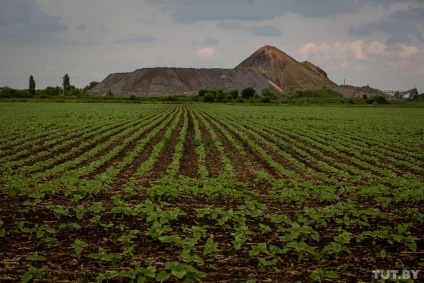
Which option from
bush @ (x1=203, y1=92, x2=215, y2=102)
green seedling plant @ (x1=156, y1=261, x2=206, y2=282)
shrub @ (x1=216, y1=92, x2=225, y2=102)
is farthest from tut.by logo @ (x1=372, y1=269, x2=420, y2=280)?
shrub @ (x1=216, y1=92, x2=225, y2=102)

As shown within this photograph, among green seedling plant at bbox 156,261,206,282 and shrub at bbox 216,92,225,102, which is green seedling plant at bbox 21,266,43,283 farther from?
shrub at bbox 216,92,225,102

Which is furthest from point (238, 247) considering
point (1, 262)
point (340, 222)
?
point (1, 262)

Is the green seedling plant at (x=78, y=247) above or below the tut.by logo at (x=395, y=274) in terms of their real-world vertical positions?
above

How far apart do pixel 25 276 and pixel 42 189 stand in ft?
16.0

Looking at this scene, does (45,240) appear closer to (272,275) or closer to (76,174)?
(272,275)

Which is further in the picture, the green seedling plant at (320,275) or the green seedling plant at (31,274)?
the green seedling plant at (320,275)

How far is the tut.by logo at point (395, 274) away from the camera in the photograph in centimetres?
502

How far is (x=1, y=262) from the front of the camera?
549cm

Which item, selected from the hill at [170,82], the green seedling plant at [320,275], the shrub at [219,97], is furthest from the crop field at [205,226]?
the hill at [170,82]

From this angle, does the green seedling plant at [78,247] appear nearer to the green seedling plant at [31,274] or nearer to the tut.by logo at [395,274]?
the green seedling plant at [31,274]

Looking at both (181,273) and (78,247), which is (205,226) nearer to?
(78,247)

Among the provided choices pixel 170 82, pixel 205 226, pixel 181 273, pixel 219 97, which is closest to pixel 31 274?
pixel 181 273

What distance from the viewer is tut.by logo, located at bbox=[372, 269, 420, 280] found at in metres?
5.02

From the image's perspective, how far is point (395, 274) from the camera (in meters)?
5.07
